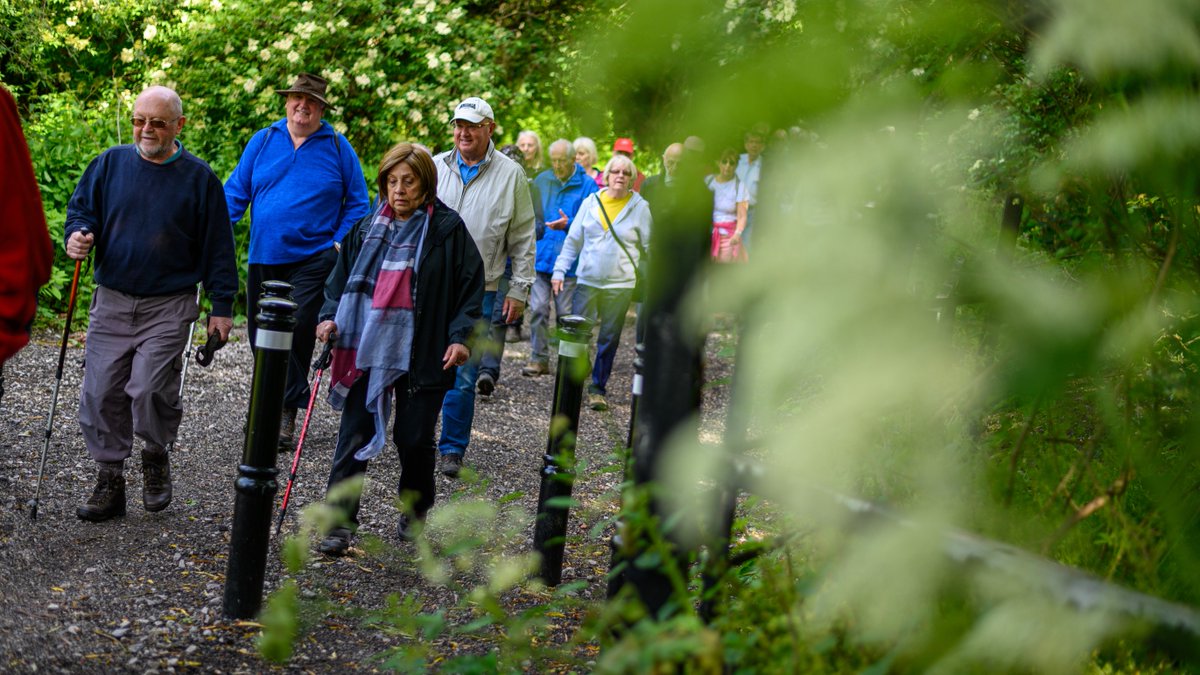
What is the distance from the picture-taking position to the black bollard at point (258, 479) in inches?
185

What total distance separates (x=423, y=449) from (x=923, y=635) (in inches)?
169

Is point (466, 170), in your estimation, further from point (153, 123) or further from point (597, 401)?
point (597, 401)

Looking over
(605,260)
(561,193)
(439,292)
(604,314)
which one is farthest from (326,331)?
(561,193)

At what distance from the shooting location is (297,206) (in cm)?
754

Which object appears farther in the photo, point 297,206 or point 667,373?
point 297,206

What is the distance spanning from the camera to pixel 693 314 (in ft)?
6.21

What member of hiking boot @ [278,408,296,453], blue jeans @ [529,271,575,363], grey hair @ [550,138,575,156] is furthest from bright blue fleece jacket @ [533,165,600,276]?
hiking boot @ [278,408,296,453]

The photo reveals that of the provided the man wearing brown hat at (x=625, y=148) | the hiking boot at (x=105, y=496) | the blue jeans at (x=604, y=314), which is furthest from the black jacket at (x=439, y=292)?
the blue jeans at (x=604, y=314)

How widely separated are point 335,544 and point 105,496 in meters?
1.16

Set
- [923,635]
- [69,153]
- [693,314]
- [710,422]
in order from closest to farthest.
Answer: [923,635] → [693,314] → [710,422] → [69,153]

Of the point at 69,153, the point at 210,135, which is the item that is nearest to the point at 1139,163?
the point at 69,153

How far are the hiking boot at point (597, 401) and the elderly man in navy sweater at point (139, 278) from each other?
4346 mm

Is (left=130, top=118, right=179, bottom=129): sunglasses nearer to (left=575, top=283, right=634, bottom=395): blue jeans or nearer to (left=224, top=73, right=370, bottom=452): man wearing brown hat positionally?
(left=224, top=73, right=370, bottom=452): man wearing brown hat

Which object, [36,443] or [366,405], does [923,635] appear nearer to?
[366,405]
